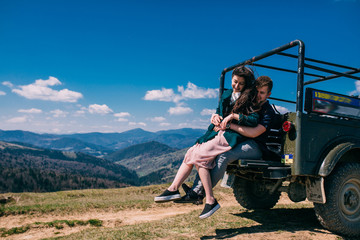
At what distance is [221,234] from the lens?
5.33m

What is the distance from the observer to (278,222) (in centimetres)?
623

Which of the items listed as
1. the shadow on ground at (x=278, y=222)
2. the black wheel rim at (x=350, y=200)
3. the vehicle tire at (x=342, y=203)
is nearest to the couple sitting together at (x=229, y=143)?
the shadow on ground at (x=278, y=222)

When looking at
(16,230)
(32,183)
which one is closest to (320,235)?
(16,230)

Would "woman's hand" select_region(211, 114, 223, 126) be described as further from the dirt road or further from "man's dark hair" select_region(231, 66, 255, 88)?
the dirt road

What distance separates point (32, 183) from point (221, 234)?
176714 mm

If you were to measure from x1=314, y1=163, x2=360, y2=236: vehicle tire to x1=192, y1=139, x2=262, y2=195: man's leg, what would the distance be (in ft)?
5.33

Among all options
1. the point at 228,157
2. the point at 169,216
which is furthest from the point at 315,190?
the point at 169,216

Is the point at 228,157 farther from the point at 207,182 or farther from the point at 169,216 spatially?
the point at 169,216

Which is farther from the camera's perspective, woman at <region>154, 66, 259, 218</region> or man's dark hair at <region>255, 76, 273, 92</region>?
man's dark hair at <region>255, 76, 273, 92</region>

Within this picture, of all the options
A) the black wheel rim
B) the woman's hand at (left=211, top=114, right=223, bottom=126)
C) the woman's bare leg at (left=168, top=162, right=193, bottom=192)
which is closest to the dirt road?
Result: the black wheel rim

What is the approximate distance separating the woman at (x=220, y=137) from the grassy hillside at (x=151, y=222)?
0.89 m

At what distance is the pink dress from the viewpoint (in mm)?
5102

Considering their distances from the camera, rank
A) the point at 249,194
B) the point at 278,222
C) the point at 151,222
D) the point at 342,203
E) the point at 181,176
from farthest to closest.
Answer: the point at 249,194 → the point at 151,222 → the point at 278,222 → the point at 342,203 → the point at 181,176

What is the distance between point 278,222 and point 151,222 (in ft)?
10.1
